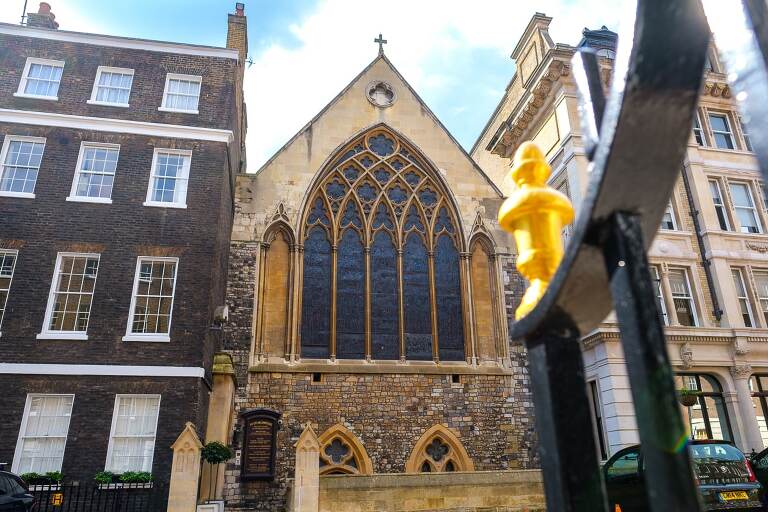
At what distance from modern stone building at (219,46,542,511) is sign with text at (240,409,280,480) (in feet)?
0.12

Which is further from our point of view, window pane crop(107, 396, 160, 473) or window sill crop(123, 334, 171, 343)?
window sill crop(123, 334, 171, 343)

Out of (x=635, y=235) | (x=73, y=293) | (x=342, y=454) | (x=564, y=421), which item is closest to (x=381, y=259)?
(x=342, y=454)

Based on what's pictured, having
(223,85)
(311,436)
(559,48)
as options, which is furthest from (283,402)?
(559,48)

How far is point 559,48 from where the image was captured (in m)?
19.4

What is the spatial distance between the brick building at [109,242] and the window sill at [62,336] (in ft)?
0.11

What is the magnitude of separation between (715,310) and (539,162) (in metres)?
18.4

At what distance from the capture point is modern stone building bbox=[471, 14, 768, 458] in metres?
16.3

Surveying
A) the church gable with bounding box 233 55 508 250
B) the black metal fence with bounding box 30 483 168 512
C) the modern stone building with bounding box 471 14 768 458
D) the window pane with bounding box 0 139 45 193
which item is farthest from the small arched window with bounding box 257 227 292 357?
the modern stone building with bounding box 471 14 768 458

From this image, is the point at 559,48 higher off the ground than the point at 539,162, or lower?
higher

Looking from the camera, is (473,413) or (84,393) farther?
(473,413)

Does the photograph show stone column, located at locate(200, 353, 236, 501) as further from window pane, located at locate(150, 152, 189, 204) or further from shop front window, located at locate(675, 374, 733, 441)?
shop front window, located at locate(675, 374, 733, 441)

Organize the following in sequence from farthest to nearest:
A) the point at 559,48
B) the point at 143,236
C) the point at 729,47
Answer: the point at 559,48, the point at 143,236, the point at 729,47

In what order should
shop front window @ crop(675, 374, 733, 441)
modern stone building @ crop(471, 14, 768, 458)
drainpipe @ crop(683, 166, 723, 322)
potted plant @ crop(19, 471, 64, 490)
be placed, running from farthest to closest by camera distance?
drainpipe @ crop(683, 166, 723, 322) < shop front window @ crop(675, 374, 733, 441) < modern stone building @ crop(471, 14, 768, 458) < potted plant @ crop(19, 471, 64, 490)

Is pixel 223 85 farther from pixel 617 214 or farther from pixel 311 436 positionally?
pixel 617 214
